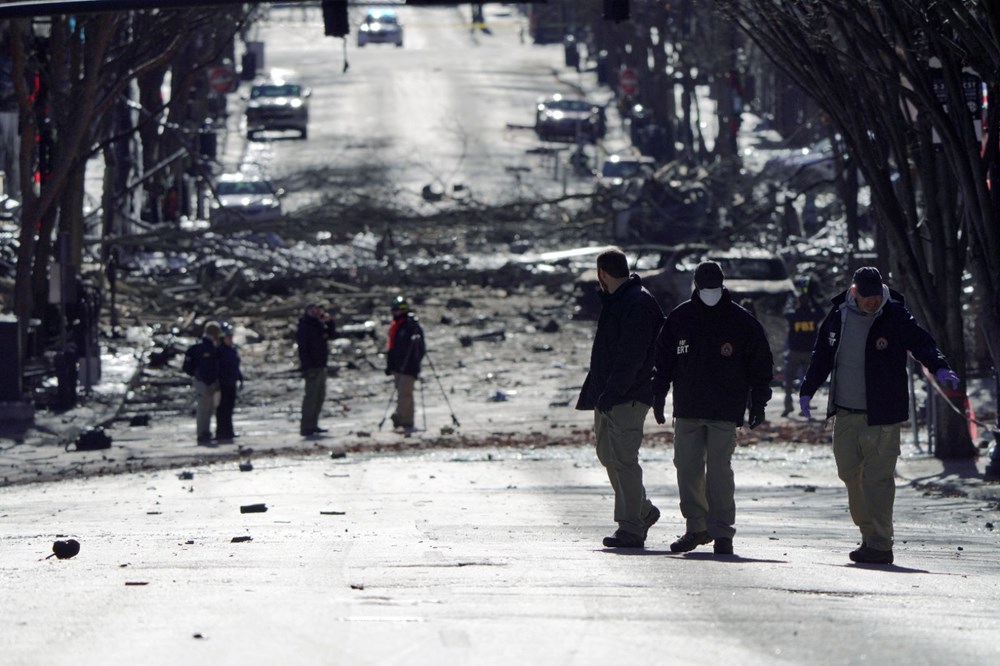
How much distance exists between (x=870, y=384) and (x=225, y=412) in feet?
41.8

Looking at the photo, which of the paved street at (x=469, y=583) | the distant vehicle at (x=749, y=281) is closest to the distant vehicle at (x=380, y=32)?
the distant vehicle at (x=749, y=281)

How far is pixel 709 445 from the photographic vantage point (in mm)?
10047

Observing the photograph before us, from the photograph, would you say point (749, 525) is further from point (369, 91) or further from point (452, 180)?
point (369, 91)

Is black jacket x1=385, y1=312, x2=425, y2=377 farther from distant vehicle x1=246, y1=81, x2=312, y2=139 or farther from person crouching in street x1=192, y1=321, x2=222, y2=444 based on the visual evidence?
distant vehicle x1=246, y1=81, x2=312, y2=139

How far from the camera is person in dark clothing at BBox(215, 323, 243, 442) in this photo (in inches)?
835

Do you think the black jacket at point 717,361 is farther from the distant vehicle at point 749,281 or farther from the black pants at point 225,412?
the distant vehicle at point 749,281

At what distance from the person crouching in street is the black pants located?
10cm

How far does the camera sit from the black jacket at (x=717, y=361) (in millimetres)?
9930

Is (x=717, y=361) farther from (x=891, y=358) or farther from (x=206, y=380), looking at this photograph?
(x=206, y=380)

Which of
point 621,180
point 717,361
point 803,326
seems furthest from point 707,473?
point 621,180

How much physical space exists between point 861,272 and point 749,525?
3306 millimetres

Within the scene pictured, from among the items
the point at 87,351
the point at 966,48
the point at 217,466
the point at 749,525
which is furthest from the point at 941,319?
the point at 87,351

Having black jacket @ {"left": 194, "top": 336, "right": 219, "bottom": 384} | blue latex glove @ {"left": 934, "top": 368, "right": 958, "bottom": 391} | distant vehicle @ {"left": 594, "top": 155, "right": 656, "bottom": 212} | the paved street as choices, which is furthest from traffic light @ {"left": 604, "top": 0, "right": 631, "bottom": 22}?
distant vehicle @ {"left": 594, "top": 155, "right": 656, "bottom": 212}

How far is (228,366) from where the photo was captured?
21.3 metres
